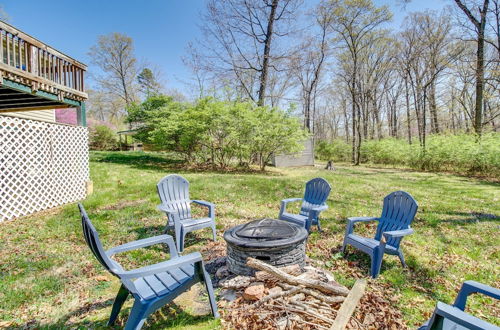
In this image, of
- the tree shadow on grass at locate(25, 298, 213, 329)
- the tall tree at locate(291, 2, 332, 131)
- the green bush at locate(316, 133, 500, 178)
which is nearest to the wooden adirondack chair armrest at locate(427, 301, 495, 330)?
the tree shadow on grass at locate(25, 298, 213, 329)

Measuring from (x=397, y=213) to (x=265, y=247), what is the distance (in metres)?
1.95

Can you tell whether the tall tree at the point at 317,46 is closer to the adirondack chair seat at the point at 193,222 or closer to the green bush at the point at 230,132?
the green bush at the point at 230,132

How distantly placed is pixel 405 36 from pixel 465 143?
29.6ft

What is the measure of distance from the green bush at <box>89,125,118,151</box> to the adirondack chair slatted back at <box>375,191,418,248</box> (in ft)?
61.4

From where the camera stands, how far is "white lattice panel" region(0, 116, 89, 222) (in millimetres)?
5336

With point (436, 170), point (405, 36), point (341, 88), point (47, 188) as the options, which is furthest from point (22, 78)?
point (341, 88)

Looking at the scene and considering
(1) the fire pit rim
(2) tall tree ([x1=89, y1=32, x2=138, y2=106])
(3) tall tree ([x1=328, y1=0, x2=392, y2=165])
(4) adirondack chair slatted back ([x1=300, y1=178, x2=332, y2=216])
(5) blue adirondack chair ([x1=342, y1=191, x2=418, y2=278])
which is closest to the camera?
(1) the fire pit rim

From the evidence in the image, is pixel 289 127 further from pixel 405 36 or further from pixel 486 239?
pixel 405 36

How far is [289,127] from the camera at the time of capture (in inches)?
439

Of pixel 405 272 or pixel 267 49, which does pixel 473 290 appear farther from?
pixel 267 49

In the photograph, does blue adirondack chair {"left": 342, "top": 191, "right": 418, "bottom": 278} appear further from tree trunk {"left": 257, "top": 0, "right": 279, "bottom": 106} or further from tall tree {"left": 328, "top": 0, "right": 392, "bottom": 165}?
tall tree {"left": 328, "top": 0, "right": 392, "bottom": 165}

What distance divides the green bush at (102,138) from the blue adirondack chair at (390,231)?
1868 centimetres

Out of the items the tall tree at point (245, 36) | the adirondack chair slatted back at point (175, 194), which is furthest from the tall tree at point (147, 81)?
the adirondack chair slatted back at point (175, 194)

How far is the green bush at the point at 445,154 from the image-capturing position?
36.6 feet
